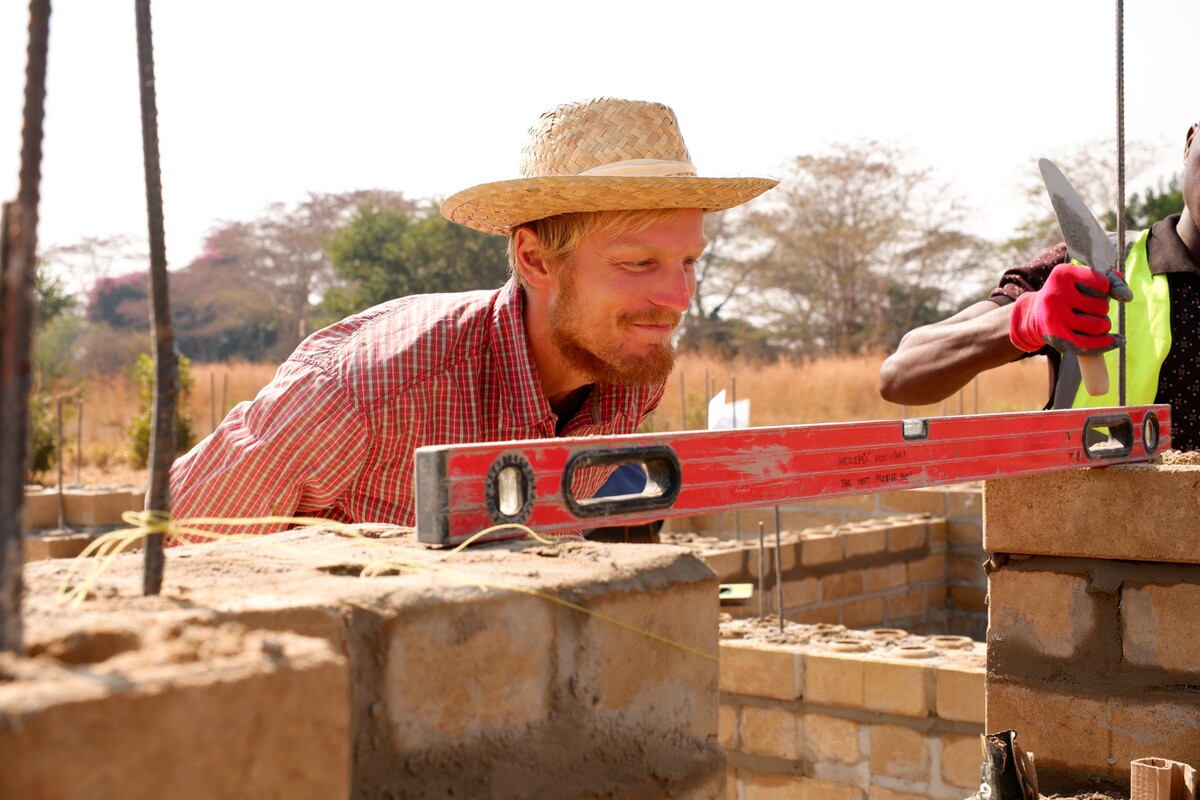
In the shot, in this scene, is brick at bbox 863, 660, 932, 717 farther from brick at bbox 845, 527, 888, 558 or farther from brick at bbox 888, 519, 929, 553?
brick at bbox 888, 519, 929, 553

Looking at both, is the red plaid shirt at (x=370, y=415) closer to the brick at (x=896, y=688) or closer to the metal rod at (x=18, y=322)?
the metal rod at (x=18, y=322)

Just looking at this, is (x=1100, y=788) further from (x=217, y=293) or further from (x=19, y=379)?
(x=217, y=293)

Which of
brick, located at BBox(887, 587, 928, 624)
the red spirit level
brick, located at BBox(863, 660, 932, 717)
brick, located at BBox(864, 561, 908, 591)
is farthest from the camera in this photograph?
brick, located at BBox(887, 587, 928, 624)

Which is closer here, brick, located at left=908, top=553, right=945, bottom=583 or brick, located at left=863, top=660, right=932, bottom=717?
brick, located at left=863, top=660, right=932, bottom=717

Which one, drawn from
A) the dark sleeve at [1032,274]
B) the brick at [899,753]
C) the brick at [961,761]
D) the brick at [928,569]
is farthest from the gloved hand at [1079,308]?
the brick at [928,569]

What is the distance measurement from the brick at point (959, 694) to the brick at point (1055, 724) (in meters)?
2.10

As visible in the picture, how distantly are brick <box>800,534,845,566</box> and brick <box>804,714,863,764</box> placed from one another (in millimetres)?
2680

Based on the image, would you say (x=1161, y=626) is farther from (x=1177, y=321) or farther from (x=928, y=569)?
(x=928, y=569)

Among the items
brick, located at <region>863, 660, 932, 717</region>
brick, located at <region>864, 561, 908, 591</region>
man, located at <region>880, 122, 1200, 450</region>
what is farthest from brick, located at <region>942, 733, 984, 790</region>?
brick, located at <region>864, 561, 908, 591</region>

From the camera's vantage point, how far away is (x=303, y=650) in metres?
0.90

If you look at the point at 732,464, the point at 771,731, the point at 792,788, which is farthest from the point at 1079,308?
the point at 792,788

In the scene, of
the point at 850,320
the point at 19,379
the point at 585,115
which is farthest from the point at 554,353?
the point at 850,320

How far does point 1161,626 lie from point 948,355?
124cm

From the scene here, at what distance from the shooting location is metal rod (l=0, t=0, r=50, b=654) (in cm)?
79
